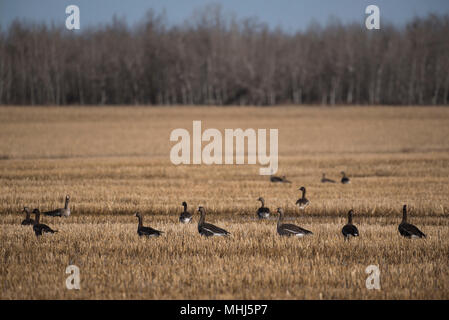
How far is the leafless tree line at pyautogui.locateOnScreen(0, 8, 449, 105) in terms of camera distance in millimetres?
76250

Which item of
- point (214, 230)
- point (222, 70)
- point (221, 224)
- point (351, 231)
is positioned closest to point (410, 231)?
point (351, 231)

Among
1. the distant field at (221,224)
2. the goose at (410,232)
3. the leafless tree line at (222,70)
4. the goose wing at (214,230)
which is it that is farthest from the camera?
the leafless tree line at (222,70)

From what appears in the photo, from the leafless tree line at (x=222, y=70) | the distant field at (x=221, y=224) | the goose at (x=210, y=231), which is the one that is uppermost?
the leafless tree line at (x=222, y=70)

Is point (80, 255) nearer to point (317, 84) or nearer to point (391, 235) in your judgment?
point (391, 235)

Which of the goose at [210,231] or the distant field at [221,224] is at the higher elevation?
the goose at [210,231]

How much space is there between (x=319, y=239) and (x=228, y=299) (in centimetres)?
382

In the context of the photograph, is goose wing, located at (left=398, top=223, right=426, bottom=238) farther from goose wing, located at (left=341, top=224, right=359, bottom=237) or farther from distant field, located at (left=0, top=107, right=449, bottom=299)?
goose wing, located at (left=341, top=224, right=359, bottom=237)

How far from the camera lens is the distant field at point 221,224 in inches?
288

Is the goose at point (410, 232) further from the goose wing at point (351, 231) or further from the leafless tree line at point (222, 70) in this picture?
the leafless tree line at point (222, 70)

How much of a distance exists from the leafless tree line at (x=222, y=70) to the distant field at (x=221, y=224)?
43.1 meters

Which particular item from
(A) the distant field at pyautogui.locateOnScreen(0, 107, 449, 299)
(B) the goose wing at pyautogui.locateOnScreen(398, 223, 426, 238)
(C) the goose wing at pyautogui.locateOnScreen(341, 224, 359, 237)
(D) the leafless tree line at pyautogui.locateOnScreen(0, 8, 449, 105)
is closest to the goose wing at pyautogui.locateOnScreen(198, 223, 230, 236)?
(A) the distant field at pyautogui.locateOnScreen(0, 107, 449, 299)

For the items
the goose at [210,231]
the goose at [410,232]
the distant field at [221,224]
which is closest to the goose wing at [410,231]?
the goose at [410,232]
